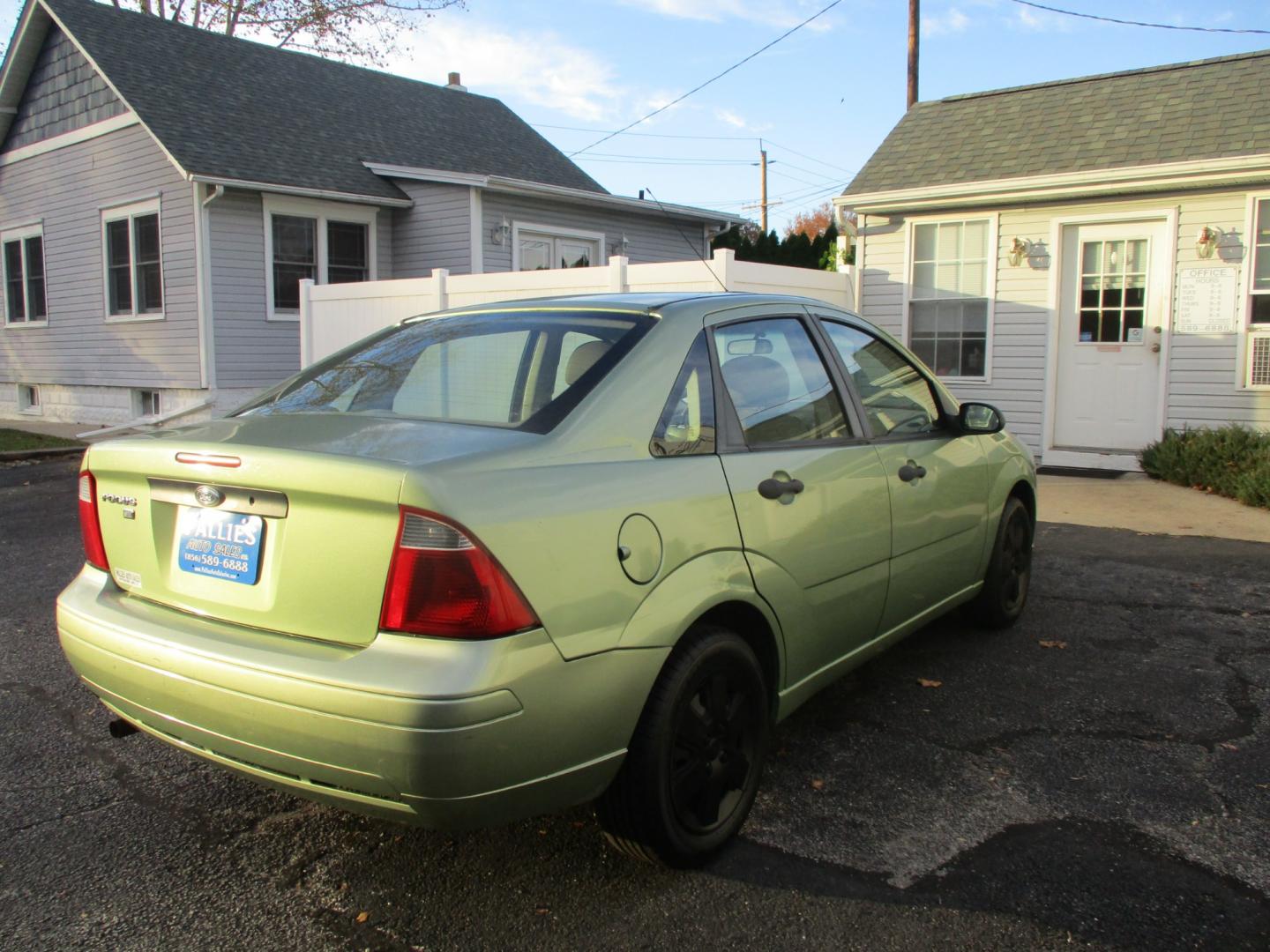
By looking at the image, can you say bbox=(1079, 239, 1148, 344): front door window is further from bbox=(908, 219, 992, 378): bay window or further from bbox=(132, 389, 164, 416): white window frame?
bbox=(132, 389, 164, 416): white window frame

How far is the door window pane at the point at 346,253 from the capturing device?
1533 centimetres

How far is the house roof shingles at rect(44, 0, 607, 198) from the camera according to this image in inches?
563

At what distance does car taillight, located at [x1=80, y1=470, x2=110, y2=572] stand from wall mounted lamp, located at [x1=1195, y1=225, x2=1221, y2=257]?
32.6 ft

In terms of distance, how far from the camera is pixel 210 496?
2553 mm

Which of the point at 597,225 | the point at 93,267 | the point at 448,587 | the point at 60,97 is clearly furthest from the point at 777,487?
the point at 60,97

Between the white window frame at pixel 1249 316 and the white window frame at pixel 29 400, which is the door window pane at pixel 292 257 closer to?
the white window frame at pixel 29 400

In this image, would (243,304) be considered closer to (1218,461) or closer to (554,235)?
(554,235)

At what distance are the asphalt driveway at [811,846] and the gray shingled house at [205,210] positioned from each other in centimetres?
1106

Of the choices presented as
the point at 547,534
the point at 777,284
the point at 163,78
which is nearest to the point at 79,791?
the point at 547,534

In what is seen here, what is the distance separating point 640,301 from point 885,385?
132cm

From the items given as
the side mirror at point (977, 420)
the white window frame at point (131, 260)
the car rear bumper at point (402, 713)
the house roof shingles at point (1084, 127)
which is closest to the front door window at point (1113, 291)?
the house roof shingles at point (1084, 127)

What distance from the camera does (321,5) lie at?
→ 2628 centimetres

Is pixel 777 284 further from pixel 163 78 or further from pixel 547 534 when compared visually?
pixel 163 78

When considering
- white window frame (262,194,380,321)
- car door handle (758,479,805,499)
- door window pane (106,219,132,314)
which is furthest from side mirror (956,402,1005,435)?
door window pane (106,219,132,314)
